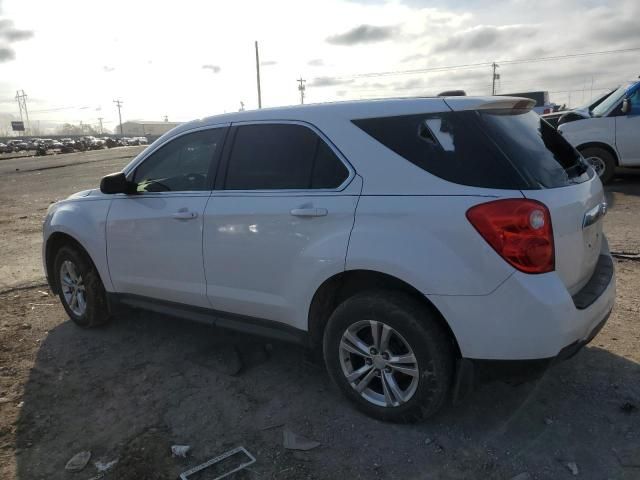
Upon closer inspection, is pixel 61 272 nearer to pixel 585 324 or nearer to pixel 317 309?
pixel 317 309

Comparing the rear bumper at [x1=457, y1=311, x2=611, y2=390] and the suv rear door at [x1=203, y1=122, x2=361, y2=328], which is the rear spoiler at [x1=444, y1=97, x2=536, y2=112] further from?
the rear bumper at [x1=457, y1=311, x2=611, y2=390]

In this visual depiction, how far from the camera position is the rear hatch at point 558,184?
2.60 metres

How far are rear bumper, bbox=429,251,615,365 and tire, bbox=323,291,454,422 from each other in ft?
0.49

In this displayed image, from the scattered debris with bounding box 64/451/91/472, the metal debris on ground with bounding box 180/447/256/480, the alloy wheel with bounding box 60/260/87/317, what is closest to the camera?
the metal debris on ground with bounding box 180/447/256/480

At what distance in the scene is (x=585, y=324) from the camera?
2.66 meters

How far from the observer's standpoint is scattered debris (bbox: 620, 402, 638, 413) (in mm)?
3031

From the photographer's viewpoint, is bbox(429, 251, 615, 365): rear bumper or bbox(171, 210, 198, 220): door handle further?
bbox(171, 210, 198, 220): door handle

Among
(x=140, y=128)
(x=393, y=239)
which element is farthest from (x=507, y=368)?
(x=140, y=128)

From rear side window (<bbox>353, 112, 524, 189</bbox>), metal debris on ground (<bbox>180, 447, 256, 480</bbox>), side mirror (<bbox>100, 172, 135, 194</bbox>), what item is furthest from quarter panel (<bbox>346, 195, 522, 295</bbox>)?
side mirror (<bbox>100, 172, 135, 194</bbox>)

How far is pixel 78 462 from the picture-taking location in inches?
113

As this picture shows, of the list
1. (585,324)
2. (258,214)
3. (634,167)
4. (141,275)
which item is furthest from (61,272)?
(634,167)

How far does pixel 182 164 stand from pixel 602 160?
29.2 feet

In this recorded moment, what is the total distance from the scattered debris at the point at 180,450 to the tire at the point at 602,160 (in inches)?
375

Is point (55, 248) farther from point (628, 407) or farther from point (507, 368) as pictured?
point (628, 407)
